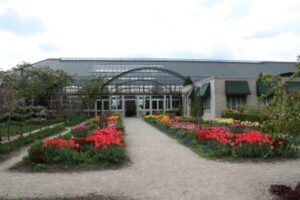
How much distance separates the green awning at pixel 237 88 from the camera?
3008cm

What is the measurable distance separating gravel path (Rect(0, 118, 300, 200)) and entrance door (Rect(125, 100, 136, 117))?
39042mm

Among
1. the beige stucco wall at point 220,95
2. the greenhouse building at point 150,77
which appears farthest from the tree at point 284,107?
the greenhouse building at point 150,77

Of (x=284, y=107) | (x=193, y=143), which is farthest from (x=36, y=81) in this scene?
(x=284, y=107)

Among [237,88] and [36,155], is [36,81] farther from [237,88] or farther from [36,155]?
[36,155]

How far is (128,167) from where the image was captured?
9258 mm

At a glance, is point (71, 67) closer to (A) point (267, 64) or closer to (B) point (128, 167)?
(A) point (267, 64)

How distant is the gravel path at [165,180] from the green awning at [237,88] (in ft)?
67.5

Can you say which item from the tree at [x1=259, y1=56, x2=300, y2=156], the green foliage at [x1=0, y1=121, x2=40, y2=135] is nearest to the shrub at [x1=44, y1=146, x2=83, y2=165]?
the tree at [x1=259, y1=56, x2=300, y2=156]

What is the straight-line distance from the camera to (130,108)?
163 ft

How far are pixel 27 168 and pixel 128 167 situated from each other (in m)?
2.55

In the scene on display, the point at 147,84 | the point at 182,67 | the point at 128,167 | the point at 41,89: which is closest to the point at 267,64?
the point at 182,67

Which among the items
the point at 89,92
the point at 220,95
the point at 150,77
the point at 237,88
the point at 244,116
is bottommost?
the point at 244,116

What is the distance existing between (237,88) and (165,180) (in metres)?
23.8

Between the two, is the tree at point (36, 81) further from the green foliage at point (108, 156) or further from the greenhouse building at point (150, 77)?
the green foliage at point (108, 156)
